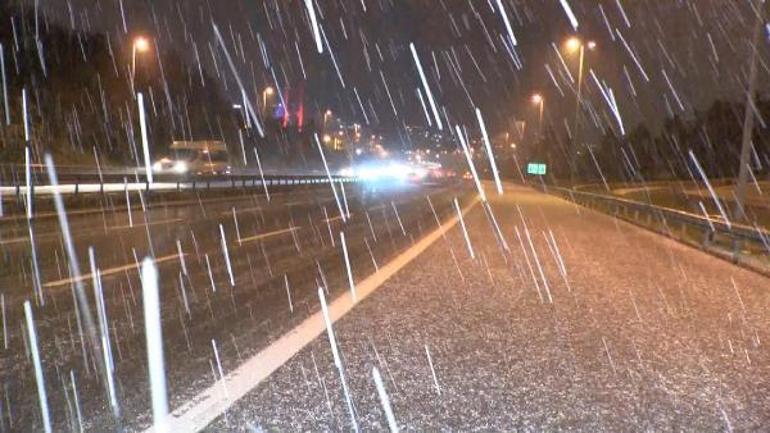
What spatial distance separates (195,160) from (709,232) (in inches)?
1281

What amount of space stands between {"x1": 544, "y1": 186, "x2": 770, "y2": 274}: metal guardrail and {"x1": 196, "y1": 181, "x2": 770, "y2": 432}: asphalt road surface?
109 inches

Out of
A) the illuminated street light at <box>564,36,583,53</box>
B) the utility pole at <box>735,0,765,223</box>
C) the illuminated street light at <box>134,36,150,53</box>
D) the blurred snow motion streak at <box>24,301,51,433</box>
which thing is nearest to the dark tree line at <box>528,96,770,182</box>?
the illuminated street light at <box>564,36,583,53</box>

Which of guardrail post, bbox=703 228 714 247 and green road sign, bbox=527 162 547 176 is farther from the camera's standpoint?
green road sign, bbox=527 162 547 176

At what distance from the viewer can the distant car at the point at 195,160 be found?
4400 centimetres

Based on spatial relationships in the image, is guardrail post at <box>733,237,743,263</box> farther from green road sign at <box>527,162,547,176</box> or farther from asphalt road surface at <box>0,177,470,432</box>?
green road sign at <box>527,162,547,176</box>

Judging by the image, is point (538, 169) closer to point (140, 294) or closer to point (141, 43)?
point (141, 43)

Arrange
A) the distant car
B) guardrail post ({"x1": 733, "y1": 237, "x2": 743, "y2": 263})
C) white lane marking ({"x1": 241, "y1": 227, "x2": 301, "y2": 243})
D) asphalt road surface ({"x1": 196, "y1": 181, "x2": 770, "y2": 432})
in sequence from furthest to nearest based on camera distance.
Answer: the distant car
white lane marking ({"x1": 241, "y1": 227, "x2": 301, "y2": 243})
guardrail post ({"x1": 733, "y1": 237, "x2": 743, "y2": 263})
asphalt road surface ({"x1": 196, "y1": 181, "x2": 770, "y2": 432})

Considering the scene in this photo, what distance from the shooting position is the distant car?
44000 mm

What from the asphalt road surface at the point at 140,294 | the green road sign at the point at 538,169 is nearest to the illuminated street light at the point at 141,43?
the asphalt road surface at the point at 140,294

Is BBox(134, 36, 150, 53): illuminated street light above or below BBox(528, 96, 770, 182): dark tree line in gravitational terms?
above

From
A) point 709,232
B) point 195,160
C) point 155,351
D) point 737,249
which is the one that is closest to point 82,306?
point 155,351

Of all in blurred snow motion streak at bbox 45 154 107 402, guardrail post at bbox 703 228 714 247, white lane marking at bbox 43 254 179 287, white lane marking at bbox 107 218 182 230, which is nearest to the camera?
blurred snow motion streak at bbox 45 154 107 402

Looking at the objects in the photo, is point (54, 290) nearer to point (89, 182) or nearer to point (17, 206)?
point (17, 206)

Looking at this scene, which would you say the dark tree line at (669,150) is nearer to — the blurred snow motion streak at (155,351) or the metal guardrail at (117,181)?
the metal guardrail at (117,181)
